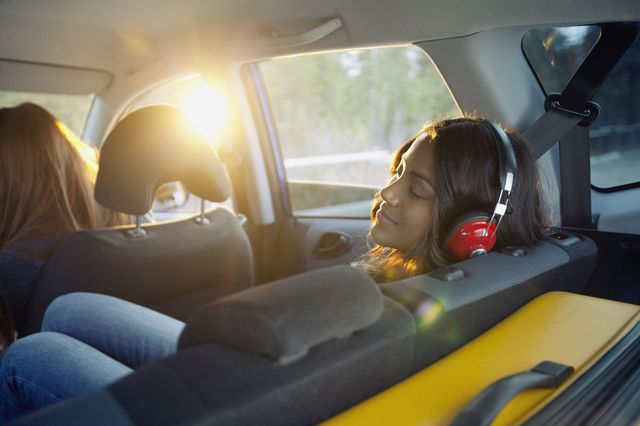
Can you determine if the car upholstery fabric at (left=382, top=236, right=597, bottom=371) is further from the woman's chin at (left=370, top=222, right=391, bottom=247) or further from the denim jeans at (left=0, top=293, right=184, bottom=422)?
the denim jeans at (left=0, top=293, right=184, bottom=422)

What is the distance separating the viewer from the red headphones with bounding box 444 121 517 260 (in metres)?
1.44

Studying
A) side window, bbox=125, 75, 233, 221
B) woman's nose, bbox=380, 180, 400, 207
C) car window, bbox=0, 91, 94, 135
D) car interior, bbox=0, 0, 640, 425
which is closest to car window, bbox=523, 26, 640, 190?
car interior, bbox=0, 0, 640, 425

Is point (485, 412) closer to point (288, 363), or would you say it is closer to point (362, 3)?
point (288, 363)

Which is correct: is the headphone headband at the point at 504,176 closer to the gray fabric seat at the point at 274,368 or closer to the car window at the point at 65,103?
the gray fabric seat at the point at 274,368

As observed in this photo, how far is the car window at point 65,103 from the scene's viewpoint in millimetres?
3211

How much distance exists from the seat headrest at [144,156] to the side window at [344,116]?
1.21 m

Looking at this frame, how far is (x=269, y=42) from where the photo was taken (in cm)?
274

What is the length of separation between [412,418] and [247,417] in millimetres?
279

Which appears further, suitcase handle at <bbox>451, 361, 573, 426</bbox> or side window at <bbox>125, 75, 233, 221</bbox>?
side window at <bbox>125, 75, 233, 221</bbox>

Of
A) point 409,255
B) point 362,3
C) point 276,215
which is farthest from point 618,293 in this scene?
point 276,215

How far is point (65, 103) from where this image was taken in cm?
347

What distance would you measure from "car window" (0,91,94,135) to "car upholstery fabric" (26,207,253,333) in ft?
4.67

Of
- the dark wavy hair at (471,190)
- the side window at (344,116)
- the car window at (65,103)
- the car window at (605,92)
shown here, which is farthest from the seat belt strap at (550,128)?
the car window at (65,103)

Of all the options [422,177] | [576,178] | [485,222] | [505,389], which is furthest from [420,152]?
[505,389]
